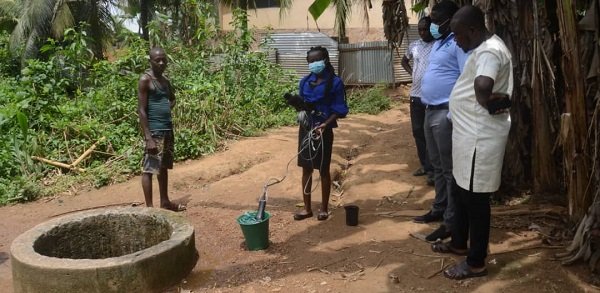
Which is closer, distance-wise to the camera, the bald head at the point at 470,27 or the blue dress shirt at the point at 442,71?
the bald head at the point at 470,27

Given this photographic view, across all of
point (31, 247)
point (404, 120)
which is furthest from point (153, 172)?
point (404, 120)

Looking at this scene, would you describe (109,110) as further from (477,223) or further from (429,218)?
(477,223)

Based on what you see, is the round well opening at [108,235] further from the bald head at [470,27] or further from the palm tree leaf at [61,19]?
the palm tree leaf at [61,19]

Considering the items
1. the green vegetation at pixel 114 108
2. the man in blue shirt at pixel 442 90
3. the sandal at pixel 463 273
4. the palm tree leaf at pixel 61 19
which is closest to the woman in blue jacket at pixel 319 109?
the man in blue shirt at pixel 442 90

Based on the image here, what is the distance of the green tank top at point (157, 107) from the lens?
17.0 ft

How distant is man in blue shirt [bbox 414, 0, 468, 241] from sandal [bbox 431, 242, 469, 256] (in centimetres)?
16

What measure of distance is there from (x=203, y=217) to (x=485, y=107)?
3315mm

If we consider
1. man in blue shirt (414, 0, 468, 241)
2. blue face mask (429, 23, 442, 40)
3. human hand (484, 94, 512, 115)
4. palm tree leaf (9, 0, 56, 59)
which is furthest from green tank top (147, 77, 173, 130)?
palm tree leaf (9, 0, 56, 59)

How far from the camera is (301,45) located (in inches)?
564

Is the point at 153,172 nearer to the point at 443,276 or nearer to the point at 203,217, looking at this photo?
the point at 203,217

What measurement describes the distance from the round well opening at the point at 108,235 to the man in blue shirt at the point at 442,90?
2287 millimetres

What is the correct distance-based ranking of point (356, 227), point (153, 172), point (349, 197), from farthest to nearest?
point (349, 197) < point (153, 172) < point (356, 227)

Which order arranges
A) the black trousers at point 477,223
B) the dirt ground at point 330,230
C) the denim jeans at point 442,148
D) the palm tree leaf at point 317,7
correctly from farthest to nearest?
the denim jeans at point 442,148
the palm tree leaf at point 317,7
the dirt ground at point 330,230
the black trousers at point 477,223

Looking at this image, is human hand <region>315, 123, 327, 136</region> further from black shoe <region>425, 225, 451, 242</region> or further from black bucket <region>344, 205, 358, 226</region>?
black shoe <region>425, 225, 451, 242</region>
